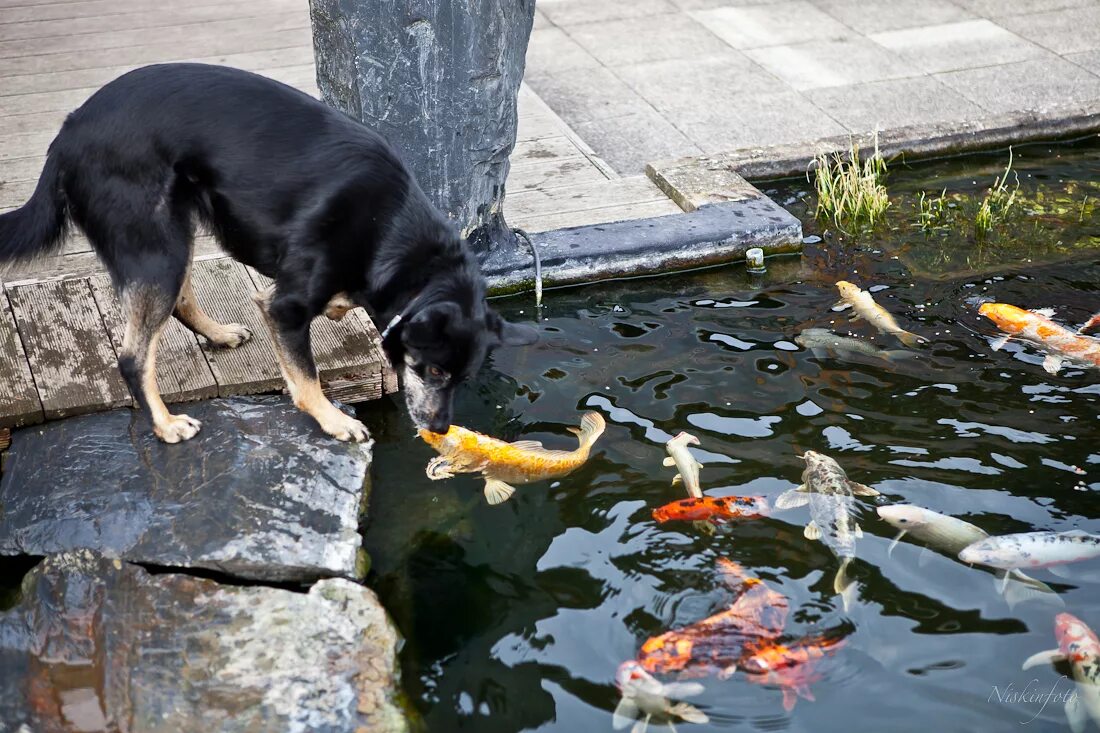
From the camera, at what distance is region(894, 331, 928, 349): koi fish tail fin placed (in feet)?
15.7

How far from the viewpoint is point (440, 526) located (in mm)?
3889

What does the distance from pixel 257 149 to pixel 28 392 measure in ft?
4.37

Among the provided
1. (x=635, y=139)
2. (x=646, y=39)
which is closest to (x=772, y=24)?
(x=646, y=39)

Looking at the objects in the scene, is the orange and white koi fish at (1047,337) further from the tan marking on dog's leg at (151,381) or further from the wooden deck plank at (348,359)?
the tan marking on dog's leg at (151,381)

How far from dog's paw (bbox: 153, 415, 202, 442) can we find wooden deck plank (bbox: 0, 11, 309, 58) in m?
4.71

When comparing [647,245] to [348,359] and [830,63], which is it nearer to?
[348,359]

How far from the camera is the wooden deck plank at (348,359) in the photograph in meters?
4.32

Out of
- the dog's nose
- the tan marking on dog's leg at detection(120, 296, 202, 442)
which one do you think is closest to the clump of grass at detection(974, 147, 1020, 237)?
the dog's nose

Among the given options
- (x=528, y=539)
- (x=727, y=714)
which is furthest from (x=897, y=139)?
(x=727, y=714)

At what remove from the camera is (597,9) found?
891cm

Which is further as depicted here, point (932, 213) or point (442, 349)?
point (932, 213)

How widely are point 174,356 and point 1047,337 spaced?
12.0 ft

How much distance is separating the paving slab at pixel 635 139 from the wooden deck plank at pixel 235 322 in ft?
8.25

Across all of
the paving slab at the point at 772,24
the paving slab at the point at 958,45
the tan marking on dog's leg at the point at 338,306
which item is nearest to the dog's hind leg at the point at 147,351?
the tan marking on dog's leg at the point at 338,306
